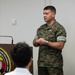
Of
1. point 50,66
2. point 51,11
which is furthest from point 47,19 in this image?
point 50,66

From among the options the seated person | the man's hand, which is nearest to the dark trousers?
the man's hand

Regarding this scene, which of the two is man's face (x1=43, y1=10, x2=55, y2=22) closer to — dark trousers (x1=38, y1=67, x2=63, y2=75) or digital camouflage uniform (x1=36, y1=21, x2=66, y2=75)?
digital camouflage uniform (x1=36, y1=21, x2=66, y2=75)

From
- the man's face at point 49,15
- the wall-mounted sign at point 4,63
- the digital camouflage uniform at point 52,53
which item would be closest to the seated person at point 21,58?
the wall-mounted sign at point 4,63

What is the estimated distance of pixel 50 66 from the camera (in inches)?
→ 106

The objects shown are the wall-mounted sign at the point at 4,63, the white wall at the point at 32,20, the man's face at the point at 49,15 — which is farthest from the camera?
the white wall at the point at 32,20

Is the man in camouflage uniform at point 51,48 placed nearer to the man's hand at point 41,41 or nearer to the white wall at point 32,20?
the man's hand at point 41,41

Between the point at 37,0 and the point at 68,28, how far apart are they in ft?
2.74

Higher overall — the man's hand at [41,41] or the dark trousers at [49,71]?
the man's hand at [41,41]

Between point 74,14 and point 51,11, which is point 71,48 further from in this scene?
point 51,11

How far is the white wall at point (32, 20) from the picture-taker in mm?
3445

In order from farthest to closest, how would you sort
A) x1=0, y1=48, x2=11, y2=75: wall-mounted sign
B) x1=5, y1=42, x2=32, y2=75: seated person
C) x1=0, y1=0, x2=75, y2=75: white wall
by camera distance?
1. x1=0, y1=0, x2=75, y2=75: white wall
2. x1=0, y1=48, x2=11, y2=75: wall-mounted sign
3. x1=5, y1=42, x2=32, y2=75: seated person

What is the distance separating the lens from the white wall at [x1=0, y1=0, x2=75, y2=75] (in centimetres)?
345

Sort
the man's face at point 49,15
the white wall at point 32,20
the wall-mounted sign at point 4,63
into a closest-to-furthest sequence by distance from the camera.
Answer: the wall-mounted sign at point 4,63
the man's face at point 49,15
the white wall at point 32,20

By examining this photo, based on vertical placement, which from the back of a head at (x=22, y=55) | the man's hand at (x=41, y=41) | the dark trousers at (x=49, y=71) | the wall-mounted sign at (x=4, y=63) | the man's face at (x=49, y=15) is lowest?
the dark trousers at (x=49, y=71)
